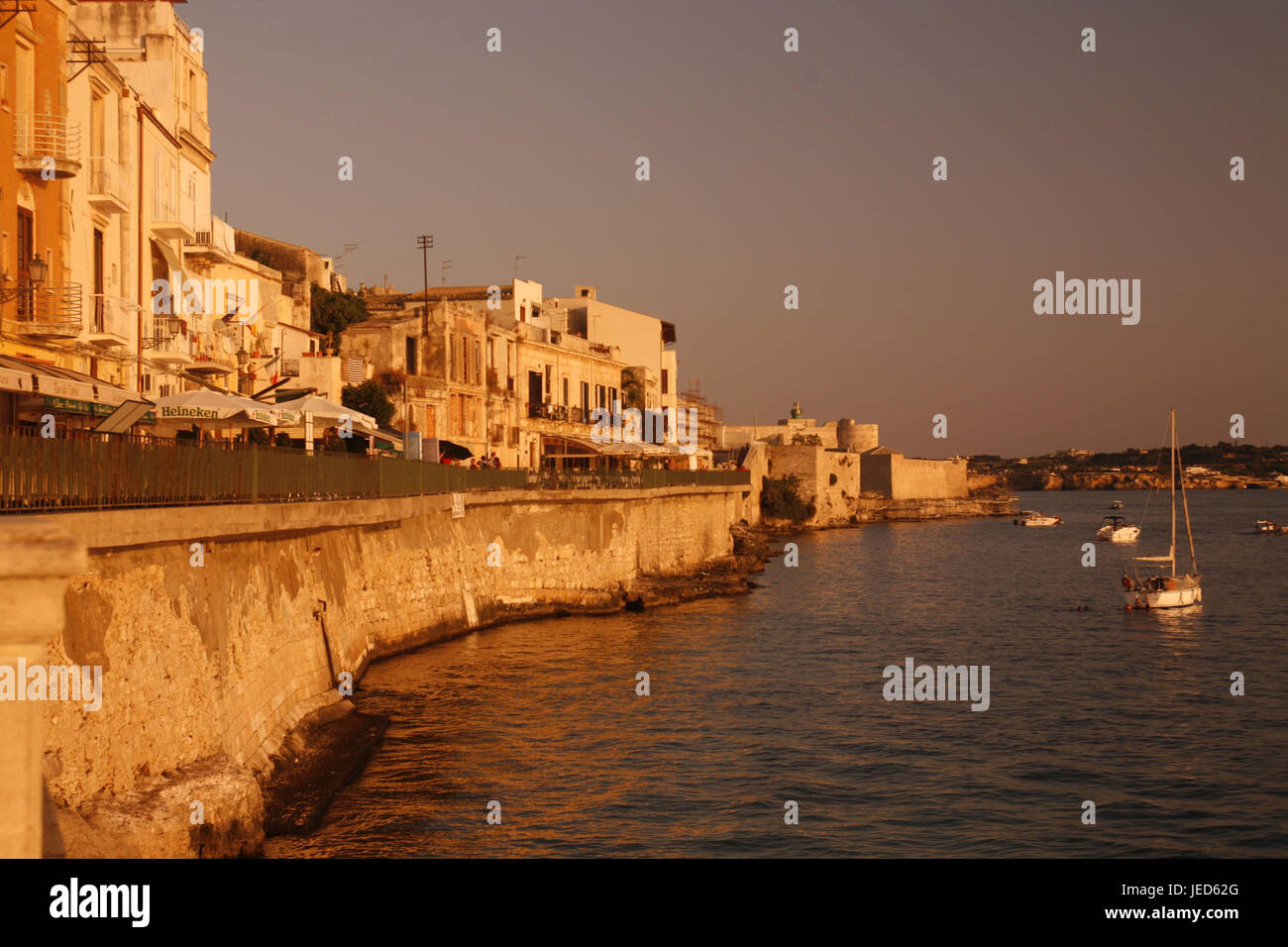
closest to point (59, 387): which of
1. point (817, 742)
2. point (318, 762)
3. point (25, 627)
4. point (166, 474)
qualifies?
point (166, 474)

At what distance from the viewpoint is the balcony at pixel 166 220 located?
25.1 m

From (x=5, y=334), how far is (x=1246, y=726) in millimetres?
25272

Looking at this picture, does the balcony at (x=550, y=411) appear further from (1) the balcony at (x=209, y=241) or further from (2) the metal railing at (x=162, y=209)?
(2) the metal railing at (x=162, y=209)

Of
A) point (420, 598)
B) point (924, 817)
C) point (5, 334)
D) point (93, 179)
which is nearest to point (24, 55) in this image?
point (93, 179)

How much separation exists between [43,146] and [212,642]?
32.3 feet

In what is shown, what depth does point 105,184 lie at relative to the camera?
21375 millimetres

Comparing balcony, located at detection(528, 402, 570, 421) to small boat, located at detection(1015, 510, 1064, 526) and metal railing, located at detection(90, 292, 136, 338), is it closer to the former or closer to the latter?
metal railing, located at detection(90, 292, 136, 338)

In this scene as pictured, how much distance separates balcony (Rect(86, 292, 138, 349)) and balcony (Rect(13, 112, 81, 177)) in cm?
276

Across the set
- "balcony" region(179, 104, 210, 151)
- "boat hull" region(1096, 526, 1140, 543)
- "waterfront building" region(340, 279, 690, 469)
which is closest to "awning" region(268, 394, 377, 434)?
"balcony" region(179, 104, 210, 151)

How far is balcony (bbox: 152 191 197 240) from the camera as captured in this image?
25.1 metres

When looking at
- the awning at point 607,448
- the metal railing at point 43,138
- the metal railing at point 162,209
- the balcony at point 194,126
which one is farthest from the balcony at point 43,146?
the awning at point 607,448

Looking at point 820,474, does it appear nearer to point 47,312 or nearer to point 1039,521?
point 1039,521

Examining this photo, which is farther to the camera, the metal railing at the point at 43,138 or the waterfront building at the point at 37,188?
the metal railing at the point at 43,138

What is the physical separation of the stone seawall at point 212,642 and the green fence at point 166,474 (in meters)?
0.48
